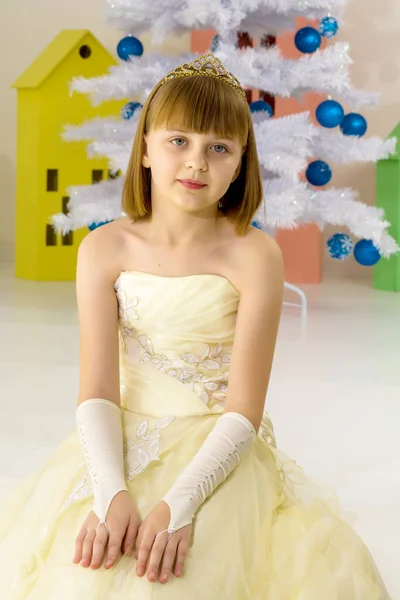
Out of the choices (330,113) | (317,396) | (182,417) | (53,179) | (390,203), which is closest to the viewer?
(182,417)

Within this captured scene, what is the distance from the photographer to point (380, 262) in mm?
4336

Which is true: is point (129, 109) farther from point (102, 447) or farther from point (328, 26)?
point (102, 447)

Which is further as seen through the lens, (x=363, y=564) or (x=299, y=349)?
(x=299, y=349)

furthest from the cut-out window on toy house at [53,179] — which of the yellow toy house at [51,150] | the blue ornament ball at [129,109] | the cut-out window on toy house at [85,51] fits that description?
the blue ornament ball at [129,109]

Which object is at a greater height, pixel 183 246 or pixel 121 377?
pixel 183 246

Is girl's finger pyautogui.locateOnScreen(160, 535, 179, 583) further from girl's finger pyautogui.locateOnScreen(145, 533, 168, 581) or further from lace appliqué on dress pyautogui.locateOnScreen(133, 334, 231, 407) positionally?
lace appliqué on dress pyautogui.locateOnScreen(133, 334, 231, 407)

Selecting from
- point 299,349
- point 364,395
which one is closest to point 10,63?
point 299,349

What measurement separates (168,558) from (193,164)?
46 cm

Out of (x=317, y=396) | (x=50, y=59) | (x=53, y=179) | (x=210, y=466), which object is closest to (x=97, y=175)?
(x=53, y=179)

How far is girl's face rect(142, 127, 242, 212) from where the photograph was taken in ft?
3.85

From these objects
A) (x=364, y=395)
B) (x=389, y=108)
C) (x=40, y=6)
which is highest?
(x=40, y=6)

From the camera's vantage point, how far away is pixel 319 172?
350cm

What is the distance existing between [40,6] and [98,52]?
2.30 feet

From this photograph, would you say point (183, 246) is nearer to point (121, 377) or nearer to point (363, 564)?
point (121, 377)
